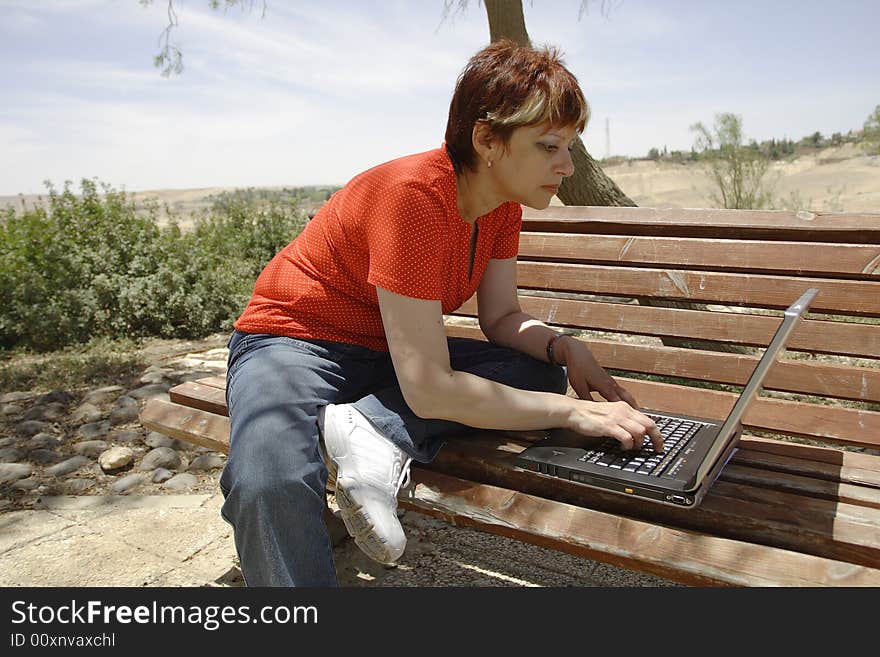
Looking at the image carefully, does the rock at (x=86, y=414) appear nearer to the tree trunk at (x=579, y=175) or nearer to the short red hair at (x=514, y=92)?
the short red hair at (x=514, y=92)

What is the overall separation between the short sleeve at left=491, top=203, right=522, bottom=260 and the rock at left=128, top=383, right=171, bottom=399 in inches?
113

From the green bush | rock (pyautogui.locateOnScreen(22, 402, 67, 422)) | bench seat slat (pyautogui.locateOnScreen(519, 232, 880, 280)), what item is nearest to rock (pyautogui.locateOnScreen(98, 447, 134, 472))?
rock (pyautogui.locateOnScreen(22, 402, 67, 422))

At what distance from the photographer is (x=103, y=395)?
4.69 m

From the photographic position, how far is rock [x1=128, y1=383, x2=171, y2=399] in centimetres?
465

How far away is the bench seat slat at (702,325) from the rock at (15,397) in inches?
119

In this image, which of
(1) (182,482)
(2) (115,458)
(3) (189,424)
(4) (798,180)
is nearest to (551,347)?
(3) (189,424)

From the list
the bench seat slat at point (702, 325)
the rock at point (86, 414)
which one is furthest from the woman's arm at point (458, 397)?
the rock at point (86, 414)

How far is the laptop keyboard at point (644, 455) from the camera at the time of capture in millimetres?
1886

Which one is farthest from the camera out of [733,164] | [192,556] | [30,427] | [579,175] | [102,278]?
[733,164]

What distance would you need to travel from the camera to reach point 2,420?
437 centimetres

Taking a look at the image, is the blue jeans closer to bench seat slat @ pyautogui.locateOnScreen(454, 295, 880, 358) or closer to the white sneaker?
the white sneaker

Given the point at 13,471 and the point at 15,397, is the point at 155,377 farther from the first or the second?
the point at 13,471

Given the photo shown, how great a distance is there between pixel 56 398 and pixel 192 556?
7.13 ft

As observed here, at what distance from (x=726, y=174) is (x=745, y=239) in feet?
33.8
